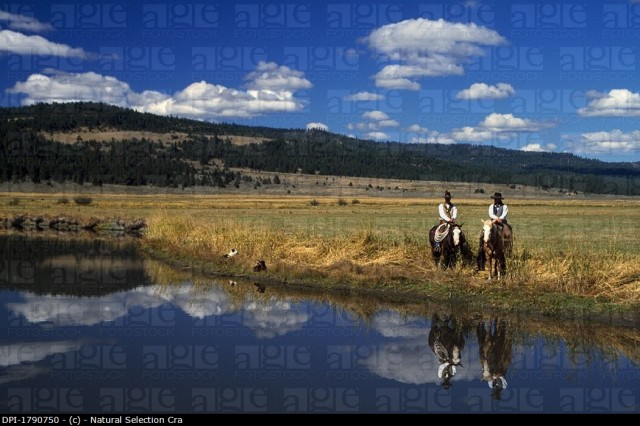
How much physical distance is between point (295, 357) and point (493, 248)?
851cm

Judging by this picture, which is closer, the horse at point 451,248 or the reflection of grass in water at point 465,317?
the reflection of grass in water at point 465,317

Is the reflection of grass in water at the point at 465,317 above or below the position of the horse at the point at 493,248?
below

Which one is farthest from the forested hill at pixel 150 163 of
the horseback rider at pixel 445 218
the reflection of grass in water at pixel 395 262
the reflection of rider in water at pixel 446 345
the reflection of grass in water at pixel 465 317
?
the reflection of rider in water at pixel 446 345

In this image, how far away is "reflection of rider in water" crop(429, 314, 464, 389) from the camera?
10820 mm

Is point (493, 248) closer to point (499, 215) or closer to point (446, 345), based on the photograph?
point (499, 215)

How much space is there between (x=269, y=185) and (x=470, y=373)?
136431 mm

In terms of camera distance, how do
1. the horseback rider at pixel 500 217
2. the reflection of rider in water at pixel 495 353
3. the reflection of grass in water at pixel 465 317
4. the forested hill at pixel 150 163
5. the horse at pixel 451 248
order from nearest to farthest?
the reflection of rider in water at pixel 495 353, the reflection of grass in water at pixel 465 317, the horseback rider at pixel 500 217, the horse at pixel 451 248, the forested hill at pixel 150 163

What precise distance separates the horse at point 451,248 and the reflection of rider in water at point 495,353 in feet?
15.0

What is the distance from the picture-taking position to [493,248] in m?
18.3

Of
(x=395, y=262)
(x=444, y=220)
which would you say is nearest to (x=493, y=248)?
(x=444, y=220)

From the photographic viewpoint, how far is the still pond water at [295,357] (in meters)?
9.37

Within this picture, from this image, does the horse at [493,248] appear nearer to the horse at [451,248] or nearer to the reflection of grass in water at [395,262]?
the reflection of grass in water at [395,262]

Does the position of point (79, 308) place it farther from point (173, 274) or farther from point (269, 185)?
point (269, 185)

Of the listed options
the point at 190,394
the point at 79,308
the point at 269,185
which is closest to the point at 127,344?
the point at 190,394
